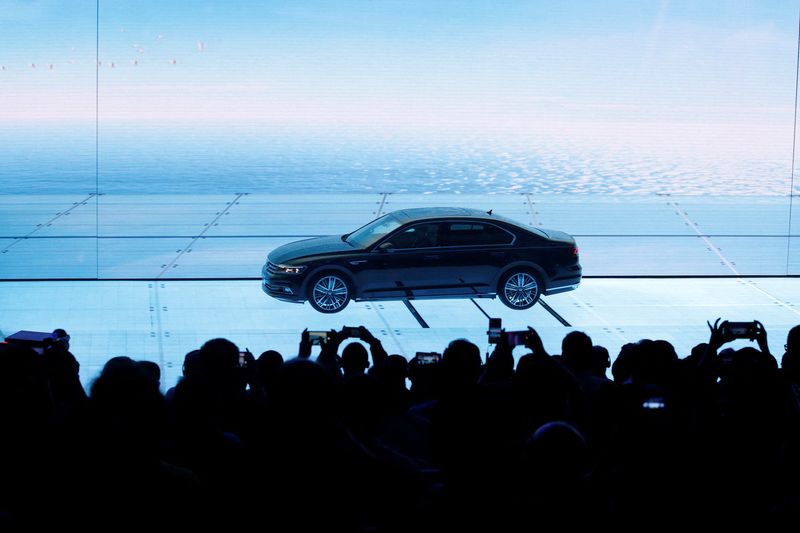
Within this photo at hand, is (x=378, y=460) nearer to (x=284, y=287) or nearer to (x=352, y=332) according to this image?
(x=352, y=332)

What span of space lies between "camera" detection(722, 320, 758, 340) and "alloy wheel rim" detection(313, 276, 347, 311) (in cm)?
630

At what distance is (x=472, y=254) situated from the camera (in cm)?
1147

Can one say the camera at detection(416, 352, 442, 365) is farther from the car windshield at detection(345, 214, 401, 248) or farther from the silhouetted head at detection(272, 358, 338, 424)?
the car windshield at detection(345, 214, 401, 248)

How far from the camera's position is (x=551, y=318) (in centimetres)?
1166

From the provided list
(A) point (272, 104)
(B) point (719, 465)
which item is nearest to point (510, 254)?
(A) point (272, 104)

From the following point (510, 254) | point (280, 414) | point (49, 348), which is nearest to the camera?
point (280, 414)

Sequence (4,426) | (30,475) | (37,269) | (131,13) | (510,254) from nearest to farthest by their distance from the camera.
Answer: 1. (30,475)
2. (4,426)
3. (510,254)
4. (37,269)
5. (131,13)

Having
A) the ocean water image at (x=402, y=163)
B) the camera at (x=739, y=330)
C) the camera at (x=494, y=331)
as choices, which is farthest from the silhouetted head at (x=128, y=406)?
the ocean water image at (x=402, y=163)

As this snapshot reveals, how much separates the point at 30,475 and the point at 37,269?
1064 centimetres

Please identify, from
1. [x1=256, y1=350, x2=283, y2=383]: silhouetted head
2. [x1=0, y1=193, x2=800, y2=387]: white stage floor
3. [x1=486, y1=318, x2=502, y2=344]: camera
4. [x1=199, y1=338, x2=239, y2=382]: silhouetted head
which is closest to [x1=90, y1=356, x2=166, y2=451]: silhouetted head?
[x1=199, y1=338, x2=239, y2=382]: silhouetted head

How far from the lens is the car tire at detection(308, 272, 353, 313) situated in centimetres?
1141

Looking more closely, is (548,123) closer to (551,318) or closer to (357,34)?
(357,34)

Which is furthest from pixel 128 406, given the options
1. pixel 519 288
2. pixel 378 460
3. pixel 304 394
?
pixel 519 288

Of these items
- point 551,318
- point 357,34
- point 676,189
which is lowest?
point 551,318
